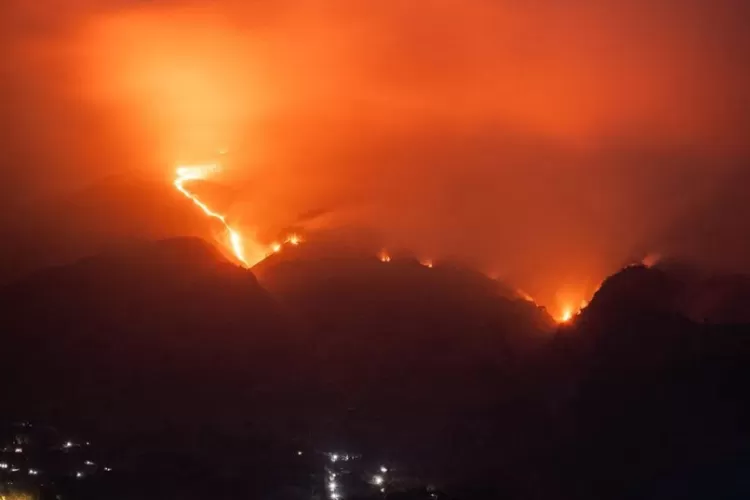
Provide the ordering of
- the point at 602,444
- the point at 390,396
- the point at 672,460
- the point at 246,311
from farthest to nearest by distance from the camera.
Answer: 1. the point at 246,311
2. the point at 390,396
3. the point at 602,444
4. the point at 672,460

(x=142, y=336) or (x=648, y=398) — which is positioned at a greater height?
(x=142, y=336)

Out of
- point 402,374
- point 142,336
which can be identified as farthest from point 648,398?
point 142,336

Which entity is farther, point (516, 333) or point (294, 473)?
point (516, 333)

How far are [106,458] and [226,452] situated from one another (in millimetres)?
4954

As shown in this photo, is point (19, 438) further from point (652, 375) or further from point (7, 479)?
point (652, 375)

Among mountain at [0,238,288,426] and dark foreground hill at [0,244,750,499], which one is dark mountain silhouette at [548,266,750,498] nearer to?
dark foreground hill at [0,244,750,499]

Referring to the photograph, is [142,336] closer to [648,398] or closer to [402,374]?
[402,374]

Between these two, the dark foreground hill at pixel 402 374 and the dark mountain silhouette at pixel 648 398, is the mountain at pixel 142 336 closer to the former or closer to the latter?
the dark foreground hill at pixel 402 374

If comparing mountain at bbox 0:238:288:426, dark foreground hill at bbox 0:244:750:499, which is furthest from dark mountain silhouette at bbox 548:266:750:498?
mountain at bbox 0:238:288:426

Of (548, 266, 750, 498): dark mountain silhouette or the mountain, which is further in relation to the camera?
the mountain

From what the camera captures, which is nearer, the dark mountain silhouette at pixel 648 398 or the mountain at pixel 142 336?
the dark mountain silhouette at pixel 648 398

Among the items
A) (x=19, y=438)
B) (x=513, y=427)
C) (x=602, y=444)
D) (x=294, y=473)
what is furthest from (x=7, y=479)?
(x=602, y=444)

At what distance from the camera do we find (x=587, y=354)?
136 feet

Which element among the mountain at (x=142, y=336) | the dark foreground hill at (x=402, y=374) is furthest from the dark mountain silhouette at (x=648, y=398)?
the mountain at (x=142, y=336)
